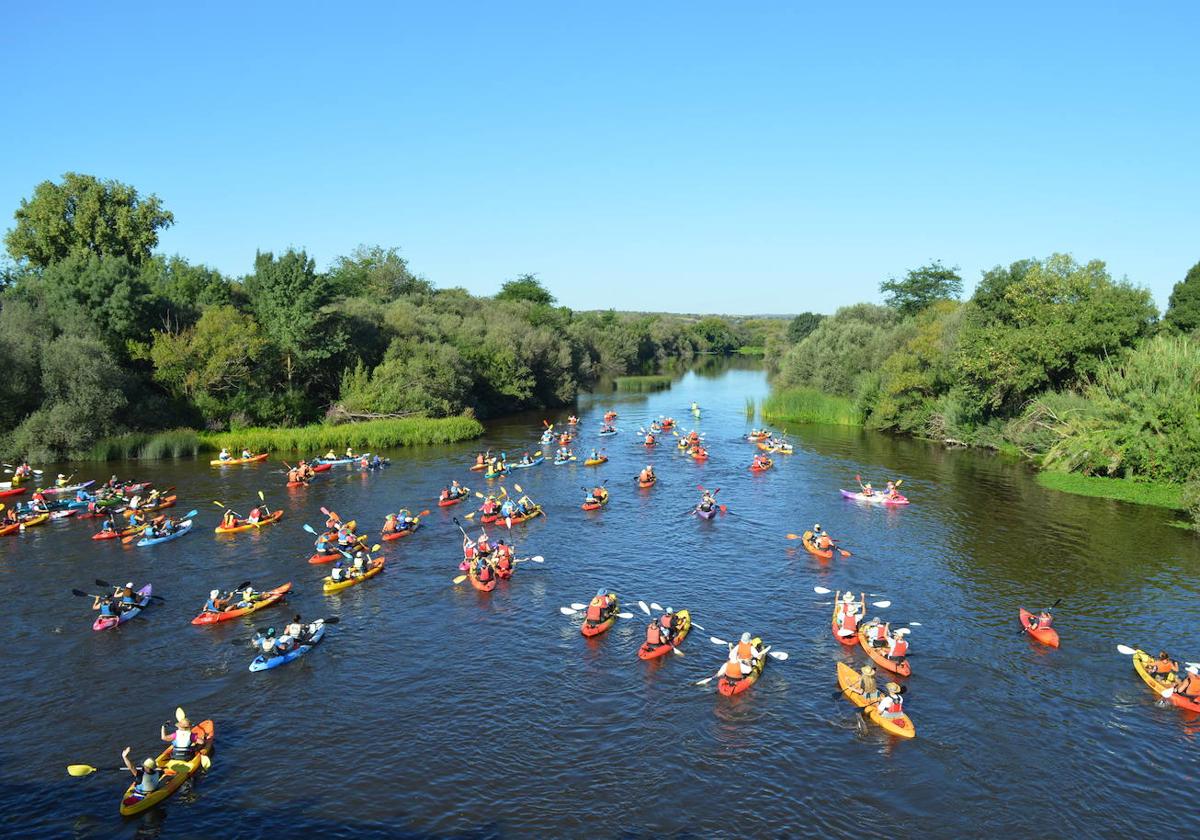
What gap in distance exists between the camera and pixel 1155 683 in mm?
23734

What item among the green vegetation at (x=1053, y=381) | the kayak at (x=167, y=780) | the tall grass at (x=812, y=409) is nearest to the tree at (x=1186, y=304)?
the green vegetation at (x=1053, y=381)

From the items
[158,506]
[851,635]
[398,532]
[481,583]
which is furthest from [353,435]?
[851,635]

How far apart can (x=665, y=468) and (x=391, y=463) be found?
63.1 feet

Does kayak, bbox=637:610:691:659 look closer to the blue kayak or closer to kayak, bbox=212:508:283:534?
kayak, bbox=212:508:283:534

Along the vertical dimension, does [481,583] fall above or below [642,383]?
below

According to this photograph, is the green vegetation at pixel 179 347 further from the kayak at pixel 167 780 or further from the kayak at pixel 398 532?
the kayak at pixel 167 780

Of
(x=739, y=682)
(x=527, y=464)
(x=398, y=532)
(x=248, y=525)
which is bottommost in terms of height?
(x=739, y=682)

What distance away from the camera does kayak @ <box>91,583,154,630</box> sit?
27156 mm

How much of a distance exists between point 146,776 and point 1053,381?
59570mm

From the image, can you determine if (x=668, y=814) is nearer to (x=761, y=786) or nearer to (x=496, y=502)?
(x=761, y=786)

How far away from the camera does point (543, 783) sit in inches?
774

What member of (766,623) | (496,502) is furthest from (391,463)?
(766,623)

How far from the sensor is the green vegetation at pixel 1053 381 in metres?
45.2

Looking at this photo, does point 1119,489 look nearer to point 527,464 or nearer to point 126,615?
point 527,464
